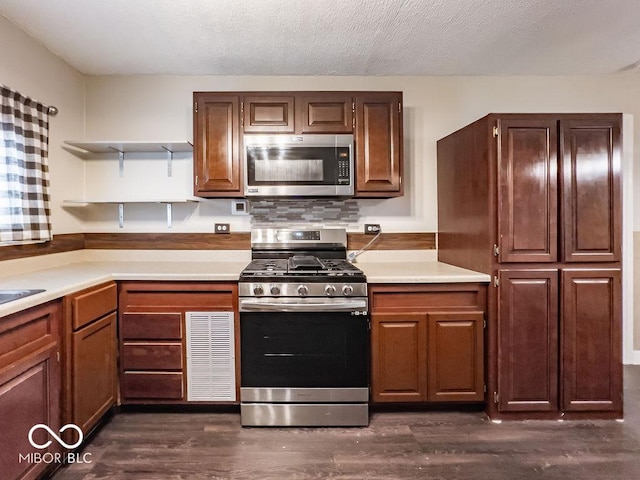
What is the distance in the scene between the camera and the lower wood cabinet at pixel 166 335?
85.6 inches

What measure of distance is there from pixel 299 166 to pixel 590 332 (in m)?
2.02

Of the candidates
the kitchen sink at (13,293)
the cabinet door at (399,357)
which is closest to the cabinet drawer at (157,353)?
the kitchen sink at (13,293)

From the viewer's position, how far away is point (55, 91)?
251 cm

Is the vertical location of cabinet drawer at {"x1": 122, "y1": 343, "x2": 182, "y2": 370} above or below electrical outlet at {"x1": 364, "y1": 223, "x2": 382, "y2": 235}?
below

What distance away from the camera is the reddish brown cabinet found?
1.77 meters

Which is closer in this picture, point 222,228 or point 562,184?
point 562,184

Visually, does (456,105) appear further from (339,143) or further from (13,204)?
(13,204)

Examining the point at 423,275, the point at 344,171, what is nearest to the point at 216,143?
the point at 344,171

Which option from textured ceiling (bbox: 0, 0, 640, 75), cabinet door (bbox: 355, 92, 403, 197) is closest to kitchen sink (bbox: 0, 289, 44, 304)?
textured ceiling (bbox: 0, 0, 640, 75)

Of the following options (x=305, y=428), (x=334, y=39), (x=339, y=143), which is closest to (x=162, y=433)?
(x=305, y=428)

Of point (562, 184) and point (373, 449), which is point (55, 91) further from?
point (562, 184)

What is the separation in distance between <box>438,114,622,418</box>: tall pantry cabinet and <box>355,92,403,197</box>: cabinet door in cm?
58

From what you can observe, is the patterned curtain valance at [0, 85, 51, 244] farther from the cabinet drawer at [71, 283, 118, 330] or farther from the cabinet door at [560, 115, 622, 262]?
the cabinet door at [560, 115, 622, 262]

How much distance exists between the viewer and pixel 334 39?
2.30 m
